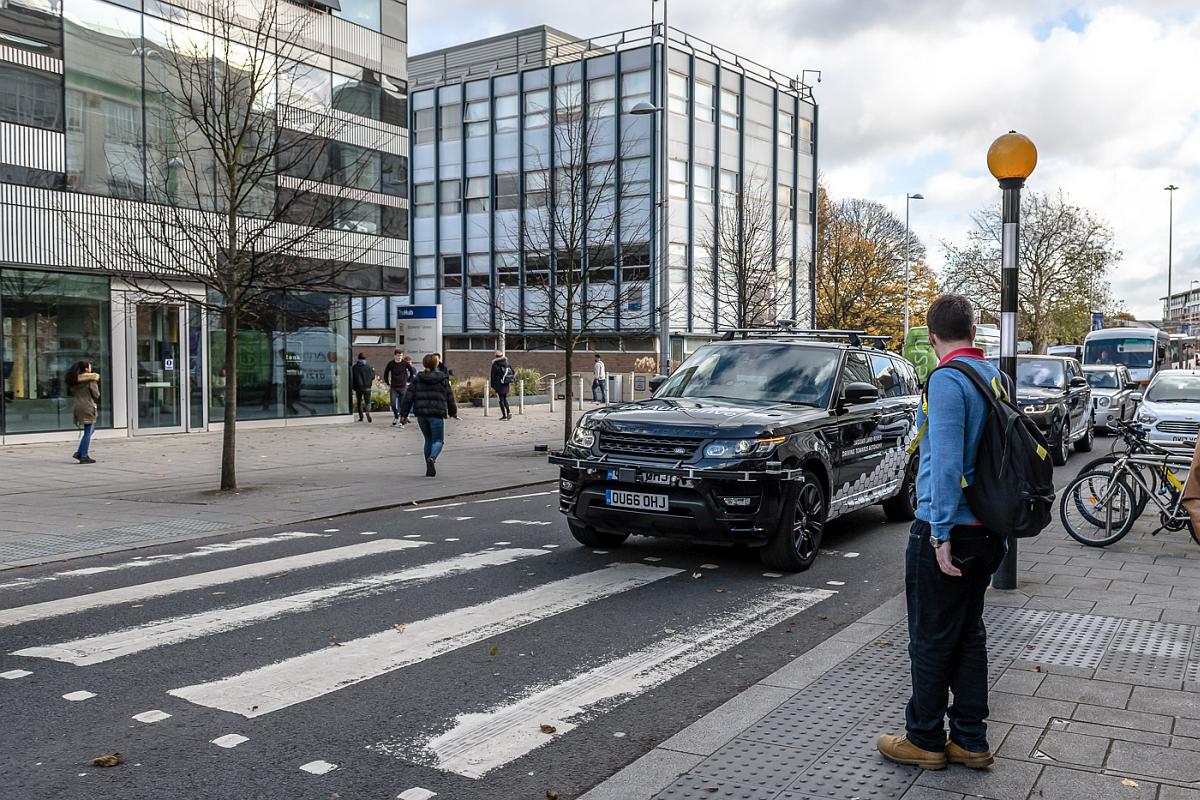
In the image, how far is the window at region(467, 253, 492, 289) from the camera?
51.8 metres

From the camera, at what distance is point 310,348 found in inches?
1035

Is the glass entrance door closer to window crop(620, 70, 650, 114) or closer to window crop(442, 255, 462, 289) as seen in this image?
window crop(620, 70, 650, 114)

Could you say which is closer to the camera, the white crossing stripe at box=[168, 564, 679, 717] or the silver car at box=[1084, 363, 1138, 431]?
the white crossing stripe at box=[168, 564, 679, 717]

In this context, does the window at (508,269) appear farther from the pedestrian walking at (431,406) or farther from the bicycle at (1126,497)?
the bicycle at (1126,497)

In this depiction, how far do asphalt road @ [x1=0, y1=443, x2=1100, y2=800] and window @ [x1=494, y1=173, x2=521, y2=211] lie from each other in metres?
41.8

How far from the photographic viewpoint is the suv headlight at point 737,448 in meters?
7.82

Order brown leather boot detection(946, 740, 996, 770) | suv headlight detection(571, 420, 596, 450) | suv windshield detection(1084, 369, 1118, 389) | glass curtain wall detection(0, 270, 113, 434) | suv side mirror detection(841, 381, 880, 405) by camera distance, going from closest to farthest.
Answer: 1. brown leather boot detection(946, 740, 996, 770)
2. suv headlight detection(571, 420, 596, 450)
3. suv side mirror detection(841, 381, 880, 405)
4. glass curtain wall detection(0, 270, 113, 434)
5. suv windshield detection(1084, 369, 1118, 389)

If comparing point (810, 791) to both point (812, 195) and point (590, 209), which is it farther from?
point (812, 195)

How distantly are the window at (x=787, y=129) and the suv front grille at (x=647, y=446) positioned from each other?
1782 inches

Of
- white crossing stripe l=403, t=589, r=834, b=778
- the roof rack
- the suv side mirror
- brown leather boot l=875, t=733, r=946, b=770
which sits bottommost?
white crossing stripe l=403, t=589, r=834, b=778

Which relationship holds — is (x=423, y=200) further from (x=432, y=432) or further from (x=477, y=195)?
(x=432, y=432)

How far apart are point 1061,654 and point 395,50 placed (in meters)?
25.2

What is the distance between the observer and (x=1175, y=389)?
17.8m

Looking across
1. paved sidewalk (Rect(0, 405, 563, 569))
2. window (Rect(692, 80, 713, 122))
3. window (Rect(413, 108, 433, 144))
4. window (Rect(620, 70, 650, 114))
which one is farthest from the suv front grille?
window (Rect(413, 108, 433, 144))
